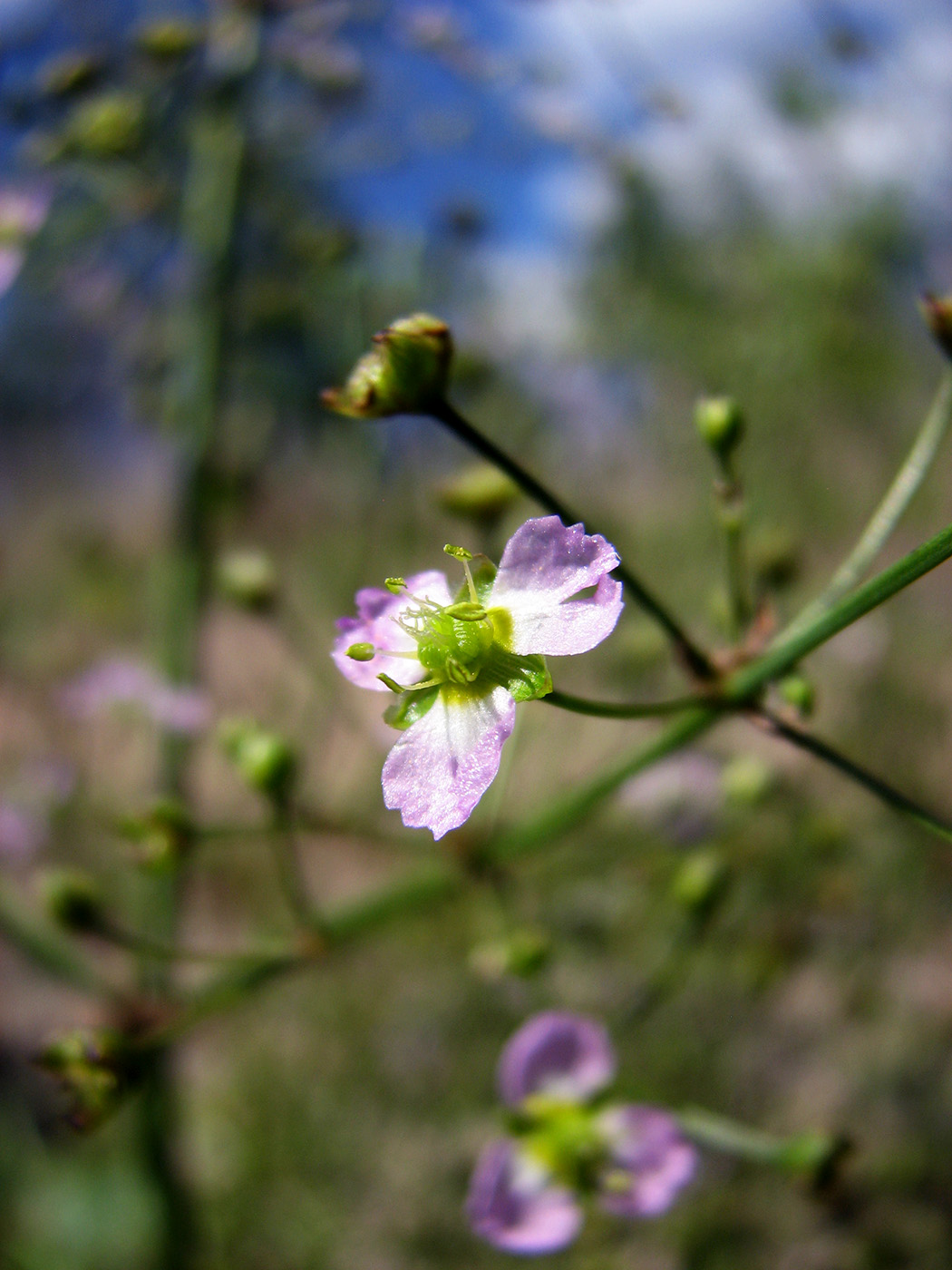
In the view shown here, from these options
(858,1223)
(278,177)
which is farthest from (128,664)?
(858,1223)

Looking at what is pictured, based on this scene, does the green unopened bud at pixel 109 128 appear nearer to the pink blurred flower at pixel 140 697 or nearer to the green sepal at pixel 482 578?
the pink blurred flower at pixel 140 697

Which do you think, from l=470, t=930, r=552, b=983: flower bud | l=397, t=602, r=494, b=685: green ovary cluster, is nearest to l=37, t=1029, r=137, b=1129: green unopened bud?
l=470, t=930, r=552, b=983: flower bud

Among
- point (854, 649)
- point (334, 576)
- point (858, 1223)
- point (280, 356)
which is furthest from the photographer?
point (280, 356)

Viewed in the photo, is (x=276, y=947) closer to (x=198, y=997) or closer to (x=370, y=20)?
(x=198, y=997)

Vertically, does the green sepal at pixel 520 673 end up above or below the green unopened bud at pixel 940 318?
below

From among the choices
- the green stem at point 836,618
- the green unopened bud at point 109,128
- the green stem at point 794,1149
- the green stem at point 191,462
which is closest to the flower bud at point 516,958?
the green stem at point 794,1149

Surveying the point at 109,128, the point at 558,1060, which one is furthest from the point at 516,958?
the point at 109,128

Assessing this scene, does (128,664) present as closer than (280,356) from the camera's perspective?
Yes
